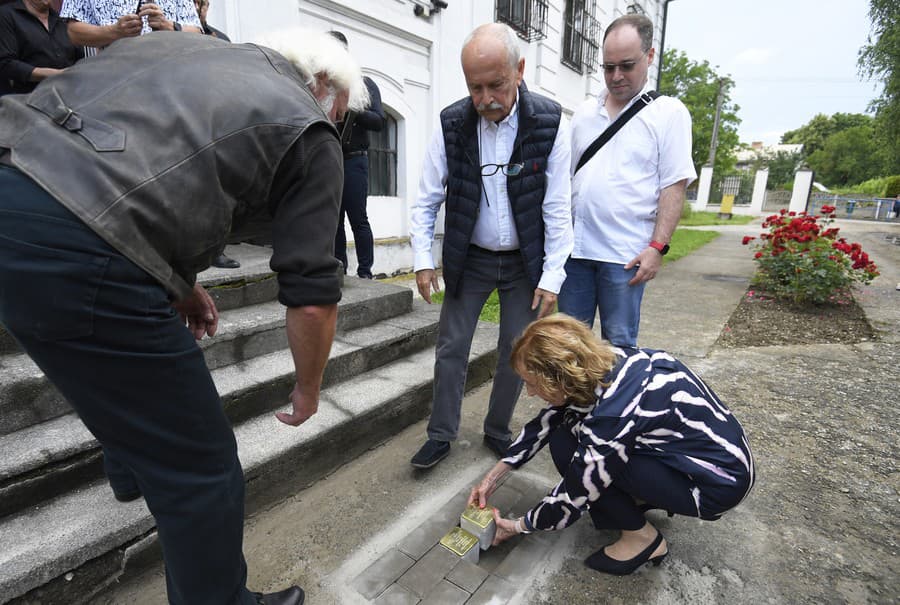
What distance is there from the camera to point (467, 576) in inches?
64.1

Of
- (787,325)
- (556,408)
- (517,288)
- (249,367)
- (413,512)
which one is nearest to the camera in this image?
(556,408)

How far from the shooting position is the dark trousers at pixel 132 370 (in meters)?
0.82

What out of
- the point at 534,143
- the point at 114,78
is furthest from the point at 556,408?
the point at 114,78

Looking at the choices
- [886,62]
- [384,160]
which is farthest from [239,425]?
[886,62]

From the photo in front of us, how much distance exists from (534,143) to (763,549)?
1.81 meters

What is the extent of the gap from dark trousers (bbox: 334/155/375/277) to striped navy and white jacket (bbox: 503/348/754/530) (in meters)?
2.52

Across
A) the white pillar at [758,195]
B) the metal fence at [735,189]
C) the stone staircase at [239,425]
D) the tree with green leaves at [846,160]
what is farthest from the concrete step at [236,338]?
the tree with green leaves at [846,160]

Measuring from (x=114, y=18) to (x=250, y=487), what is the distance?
2402 millimetres

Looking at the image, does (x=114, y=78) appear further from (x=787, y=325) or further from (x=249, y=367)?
(x=787, y=325)

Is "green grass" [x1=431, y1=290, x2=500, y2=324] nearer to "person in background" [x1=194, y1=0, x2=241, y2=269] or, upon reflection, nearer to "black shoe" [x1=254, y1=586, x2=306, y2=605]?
"person in background" [x1=194, y1=0, x2=241, y2=269]

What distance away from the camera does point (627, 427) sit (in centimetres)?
142

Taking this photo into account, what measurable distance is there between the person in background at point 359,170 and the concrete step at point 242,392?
0.70 m

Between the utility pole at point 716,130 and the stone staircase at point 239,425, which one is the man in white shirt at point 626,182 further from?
the utility pole at point 716,130

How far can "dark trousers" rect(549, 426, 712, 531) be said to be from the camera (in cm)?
153
